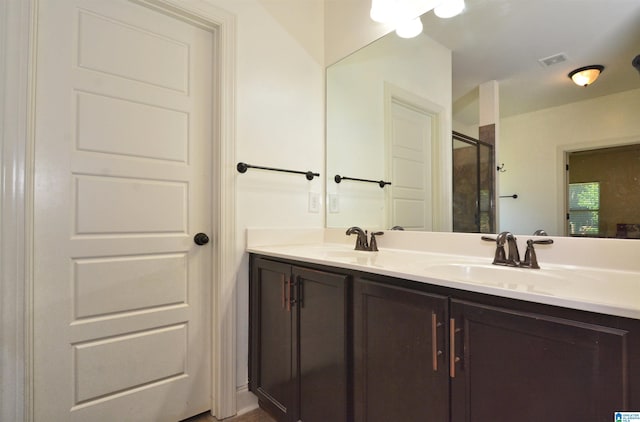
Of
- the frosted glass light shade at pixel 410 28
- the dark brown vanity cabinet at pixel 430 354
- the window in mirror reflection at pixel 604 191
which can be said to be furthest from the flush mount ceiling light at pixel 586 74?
the dark brown vanity cabinet at pixel 430 354

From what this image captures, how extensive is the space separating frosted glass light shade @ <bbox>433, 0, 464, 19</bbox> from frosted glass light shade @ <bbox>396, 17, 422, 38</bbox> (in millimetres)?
96

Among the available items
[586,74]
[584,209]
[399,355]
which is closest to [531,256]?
[584,209]

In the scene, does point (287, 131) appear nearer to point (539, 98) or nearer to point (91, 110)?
point (91, 110)

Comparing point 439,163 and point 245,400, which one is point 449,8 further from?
point 245,400

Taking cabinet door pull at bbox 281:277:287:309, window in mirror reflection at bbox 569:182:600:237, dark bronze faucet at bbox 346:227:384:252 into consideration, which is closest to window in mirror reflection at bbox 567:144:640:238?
window in mirror reflection at bbox 569:182:600:237

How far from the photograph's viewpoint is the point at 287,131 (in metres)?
1.83

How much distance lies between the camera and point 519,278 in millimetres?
1021

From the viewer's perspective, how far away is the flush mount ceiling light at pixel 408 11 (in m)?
1.46

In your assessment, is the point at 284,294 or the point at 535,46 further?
the point at 284,294

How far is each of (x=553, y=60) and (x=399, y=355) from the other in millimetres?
1218

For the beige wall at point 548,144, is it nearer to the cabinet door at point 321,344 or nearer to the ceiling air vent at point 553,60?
the ceiling air vent at point 553,60

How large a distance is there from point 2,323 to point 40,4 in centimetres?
119

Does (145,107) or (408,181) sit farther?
(408,181)

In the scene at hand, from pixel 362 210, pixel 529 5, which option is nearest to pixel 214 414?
pixel 362 210
